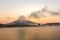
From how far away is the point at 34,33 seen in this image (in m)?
1.60

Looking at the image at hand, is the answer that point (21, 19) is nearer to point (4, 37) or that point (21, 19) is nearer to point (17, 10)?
point (17, 10)

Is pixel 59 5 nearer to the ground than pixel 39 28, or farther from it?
farther from it

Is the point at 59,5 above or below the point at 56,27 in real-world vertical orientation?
above

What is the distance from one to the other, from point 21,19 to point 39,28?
0.25 metres

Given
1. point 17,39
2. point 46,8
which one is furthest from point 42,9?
point 17,39

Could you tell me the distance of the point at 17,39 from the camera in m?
1.58

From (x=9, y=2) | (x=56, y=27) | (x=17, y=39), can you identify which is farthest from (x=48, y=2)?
(x=17, y=39)

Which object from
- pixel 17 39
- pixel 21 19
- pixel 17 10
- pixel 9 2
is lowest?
pixel 17 39

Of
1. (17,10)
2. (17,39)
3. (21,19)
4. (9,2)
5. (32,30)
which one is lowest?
(17,39)

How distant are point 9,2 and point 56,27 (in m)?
0.66

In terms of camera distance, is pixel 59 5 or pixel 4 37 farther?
pixel 59 5

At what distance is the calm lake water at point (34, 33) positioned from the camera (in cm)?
158

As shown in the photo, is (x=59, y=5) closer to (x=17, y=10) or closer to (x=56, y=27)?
(x=56, y=27)

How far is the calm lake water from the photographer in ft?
5.19
